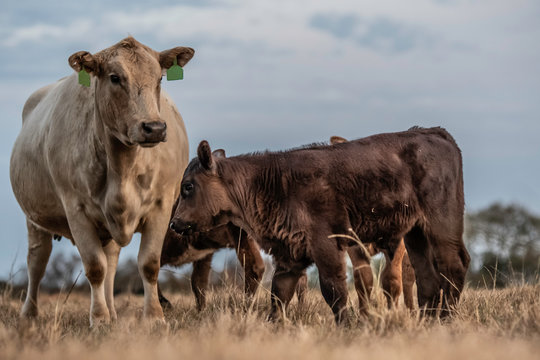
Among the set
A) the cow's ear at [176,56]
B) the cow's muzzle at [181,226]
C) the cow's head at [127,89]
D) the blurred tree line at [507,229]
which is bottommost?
the blurred tree line at [507,229]

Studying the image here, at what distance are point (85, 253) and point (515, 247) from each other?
2259 cm

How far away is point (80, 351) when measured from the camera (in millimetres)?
4215

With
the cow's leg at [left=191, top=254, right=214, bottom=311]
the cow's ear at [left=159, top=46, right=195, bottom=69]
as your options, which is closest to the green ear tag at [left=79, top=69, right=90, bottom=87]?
the cow's ear at [left=159, top=46, right=195, bottom=69]

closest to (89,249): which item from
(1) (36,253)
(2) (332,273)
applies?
(1) (36,253)

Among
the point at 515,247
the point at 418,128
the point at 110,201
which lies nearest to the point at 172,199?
the point at 110,201

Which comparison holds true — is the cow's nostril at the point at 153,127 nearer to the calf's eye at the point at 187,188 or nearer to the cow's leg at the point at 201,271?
the calf's eye at the point at 187,188

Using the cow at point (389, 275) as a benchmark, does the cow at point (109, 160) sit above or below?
above

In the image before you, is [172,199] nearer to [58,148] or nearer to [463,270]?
[58,148]

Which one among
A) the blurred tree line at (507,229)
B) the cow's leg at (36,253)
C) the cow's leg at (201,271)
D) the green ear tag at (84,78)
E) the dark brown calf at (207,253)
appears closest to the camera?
the green ear tag at (84,78)

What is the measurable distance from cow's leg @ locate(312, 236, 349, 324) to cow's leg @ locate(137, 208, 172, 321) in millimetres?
1922

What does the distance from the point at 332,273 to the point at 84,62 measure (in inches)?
113

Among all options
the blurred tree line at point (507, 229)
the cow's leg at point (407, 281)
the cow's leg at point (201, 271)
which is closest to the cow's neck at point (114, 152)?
the cow's leg at point (407, 281)

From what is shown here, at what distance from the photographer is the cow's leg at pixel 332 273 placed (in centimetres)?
629

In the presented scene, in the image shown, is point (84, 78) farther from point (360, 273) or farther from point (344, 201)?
point (360, 273)
